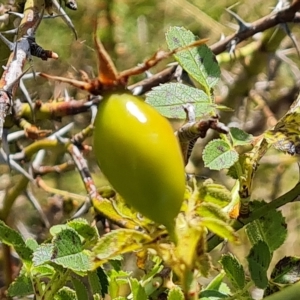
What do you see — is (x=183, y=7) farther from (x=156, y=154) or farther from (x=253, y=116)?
(x=156, y=154)

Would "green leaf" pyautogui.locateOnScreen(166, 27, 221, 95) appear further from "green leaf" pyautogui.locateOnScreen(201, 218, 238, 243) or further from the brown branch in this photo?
the brown branch

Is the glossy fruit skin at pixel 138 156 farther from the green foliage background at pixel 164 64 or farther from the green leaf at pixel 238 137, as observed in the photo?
the green foliage background at pixel 164 64

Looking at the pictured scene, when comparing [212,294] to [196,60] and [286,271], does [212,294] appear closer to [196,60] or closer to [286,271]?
[286,271]

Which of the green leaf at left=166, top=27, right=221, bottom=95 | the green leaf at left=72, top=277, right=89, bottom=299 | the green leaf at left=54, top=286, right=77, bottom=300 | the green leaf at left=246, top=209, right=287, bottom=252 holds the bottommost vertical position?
the green leaf at left=54, top=286, right=77, bottom=300

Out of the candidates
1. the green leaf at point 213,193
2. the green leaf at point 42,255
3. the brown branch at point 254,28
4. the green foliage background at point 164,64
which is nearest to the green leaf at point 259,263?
the green leaf at point 213,193

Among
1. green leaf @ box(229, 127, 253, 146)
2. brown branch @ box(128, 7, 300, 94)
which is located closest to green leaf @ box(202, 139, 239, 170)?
green leaf @ box(229, 127, 253, 146)
